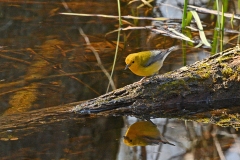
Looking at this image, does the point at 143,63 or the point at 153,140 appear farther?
the point at 143,63

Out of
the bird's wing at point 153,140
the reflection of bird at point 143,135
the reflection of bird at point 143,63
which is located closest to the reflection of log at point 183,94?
the reflection of bird at point 143,63

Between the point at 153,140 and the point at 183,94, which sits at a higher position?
the point at 183,94

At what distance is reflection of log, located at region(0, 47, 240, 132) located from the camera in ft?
18.9

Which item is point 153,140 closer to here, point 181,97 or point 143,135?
point 143,135

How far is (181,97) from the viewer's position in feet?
19.6

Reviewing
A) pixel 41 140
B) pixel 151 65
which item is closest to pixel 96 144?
pixel 41 140

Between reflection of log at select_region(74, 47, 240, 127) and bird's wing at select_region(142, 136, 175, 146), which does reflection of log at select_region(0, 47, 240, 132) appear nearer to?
reflection of log at select_region(74, 47, 240, 127)

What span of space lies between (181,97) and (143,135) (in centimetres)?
85

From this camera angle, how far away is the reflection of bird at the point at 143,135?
517 cm

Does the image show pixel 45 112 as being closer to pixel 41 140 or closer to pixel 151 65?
pixel 41 140

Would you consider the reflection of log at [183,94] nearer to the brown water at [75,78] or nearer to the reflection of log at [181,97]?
the reflection of log at [181,97]

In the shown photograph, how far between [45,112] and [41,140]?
65 cm

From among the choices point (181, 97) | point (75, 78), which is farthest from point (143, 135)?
point (75, 78)

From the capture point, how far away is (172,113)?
19.5 feet
